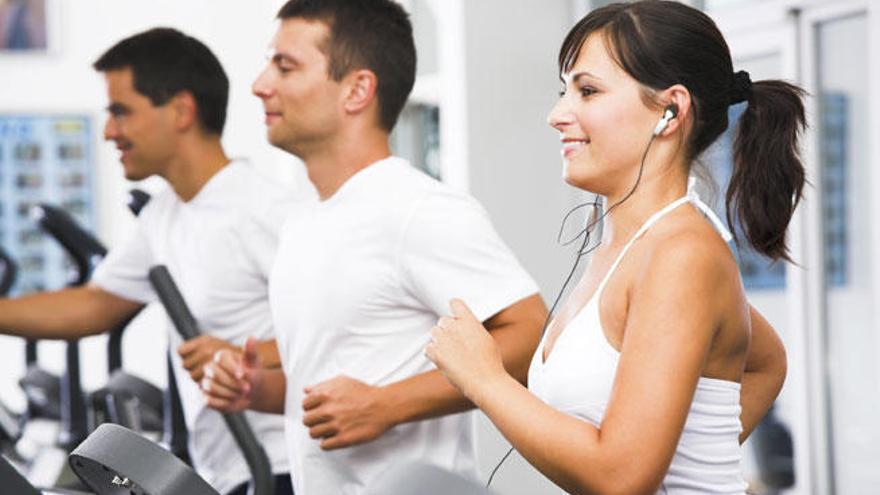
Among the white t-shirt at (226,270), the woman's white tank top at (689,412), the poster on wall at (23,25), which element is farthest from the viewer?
the poster on wall at (23,25)

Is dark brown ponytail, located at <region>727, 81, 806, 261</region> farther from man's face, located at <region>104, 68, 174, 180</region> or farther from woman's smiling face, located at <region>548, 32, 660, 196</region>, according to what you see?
man's face, located at <region>104, 68, 174, 180</region>

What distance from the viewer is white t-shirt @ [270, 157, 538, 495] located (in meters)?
2.13

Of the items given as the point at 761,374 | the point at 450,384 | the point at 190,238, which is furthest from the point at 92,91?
the point at 761,374

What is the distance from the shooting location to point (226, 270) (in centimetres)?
280

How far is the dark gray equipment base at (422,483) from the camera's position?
2.85 ft

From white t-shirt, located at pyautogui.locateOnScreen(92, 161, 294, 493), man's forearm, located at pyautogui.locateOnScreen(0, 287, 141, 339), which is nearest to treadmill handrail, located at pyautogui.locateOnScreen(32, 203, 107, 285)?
man's forearm, located at pyautogui.locateOnScreen(0, 287, 141, 339)

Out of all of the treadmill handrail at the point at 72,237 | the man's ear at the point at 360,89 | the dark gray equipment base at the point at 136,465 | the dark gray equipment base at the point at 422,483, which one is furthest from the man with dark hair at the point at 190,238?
the dark gray equipment base at the point at 422,483

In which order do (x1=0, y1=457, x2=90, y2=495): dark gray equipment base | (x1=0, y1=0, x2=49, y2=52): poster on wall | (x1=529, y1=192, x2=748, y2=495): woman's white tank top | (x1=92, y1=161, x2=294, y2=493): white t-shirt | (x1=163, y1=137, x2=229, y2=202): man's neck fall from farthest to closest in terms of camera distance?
(x1=0, y1=0, x2=49, y2=52): poster on wall
(x1=163, y1=137, x2=229, y2=202): man's neck
(x1=92, y1=161, x2=294, y2=493): white t-shirt
(x1=529, y1=192, x2=748, y2=495): woman's white tank top
(x1=0, y1=457, x2=90, y2=495): dark gray equipment base

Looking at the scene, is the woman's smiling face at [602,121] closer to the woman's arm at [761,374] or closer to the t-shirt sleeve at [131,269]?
the woman's arm at [761,374]

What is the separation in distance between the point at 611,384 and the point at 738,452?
17 centimetres

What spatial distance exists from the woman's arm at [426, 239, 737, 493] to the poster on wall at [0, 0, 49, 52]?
6361 mm

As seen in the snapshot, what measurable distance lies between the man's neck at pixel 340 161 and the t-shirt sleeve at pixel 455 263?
8.8 inches

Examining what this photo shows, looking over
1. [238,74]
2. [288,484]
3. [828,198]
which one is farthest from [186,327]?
[238,74]

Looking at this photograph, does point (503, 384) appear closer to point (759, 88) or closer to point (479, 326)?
point (479, 326)
